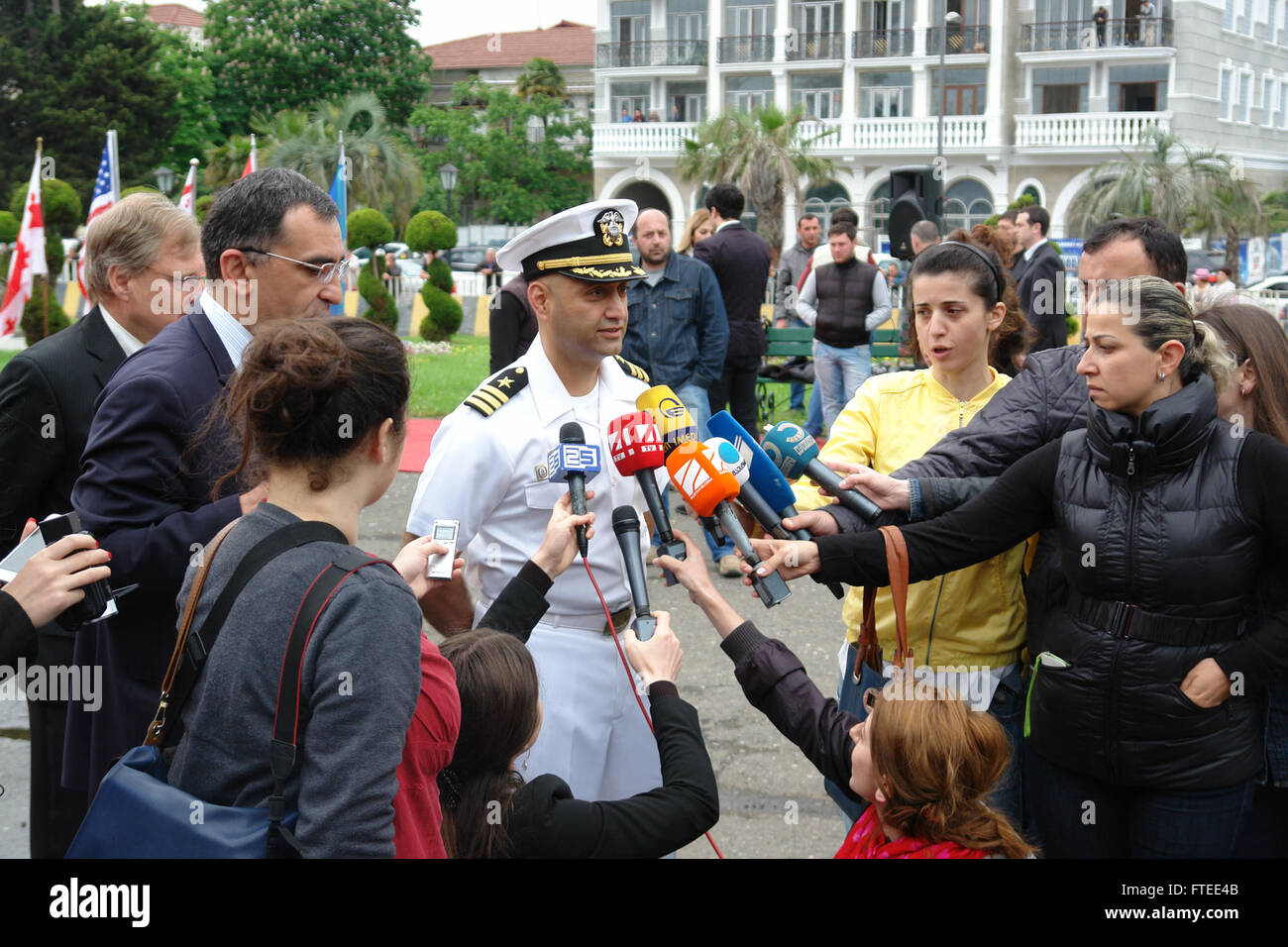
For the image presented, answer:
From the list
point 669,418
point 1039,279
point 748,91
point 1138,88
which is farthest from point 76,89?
point 669,418

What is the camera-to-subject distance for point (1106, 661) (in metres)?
2.77

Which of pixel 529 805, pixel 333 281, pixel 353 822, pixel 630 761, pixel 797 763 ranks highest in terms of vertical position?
pixel 333 281

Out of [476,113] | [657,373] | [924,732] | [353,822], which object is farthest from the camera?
[476,113]

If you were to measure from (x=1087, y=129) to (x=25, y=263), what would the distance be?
116ft

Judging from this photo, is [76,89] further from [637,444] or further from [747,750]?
[637,444]

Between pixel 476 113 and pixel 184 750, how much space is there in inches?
2153

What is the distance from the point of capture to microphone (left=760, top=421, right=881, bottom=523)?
2.96 metres

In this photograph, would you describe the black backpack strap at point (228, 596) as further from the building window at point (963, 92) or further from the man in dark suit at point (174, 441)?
the building window at point (963, 92)

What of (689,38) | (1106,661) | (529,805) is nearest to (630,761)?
(529,805)

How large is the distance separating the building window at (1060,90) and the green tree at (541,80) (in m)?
21.2

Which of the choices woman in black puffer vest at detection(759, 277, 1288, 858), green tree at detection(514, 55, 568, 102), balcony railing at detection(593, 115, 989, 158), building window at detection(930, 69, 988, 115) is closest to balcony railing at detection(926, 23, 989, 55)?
building window at detection(930, 69, 988, 115)

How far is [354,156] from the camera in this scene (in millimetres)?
39094

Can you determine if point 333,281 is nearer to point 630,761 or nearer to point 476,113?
point 630,761

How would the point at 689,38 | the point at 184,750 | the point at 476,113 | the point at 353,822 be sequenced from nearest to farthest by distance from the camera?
A: the point at 353,822
the point at 184,750
the point at 689,38
the point at 476,113
